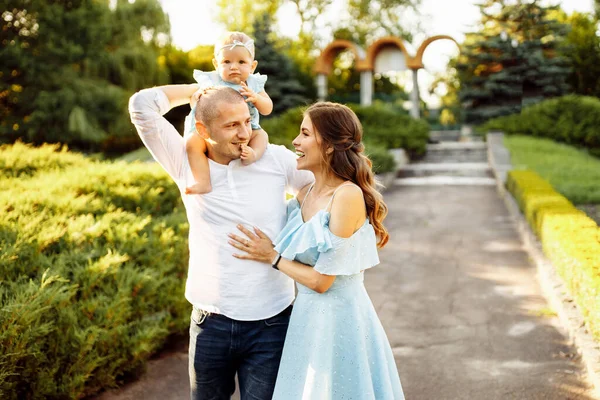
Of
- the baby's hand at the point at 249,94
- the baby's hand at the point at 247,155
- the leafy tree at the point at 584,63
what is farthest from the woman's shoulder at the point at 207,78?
the leafy tree at the point at 584,63

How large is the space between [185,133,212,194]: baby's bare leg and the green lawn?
9843 millimetres

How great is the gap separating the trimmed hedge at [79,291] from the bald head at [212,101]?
1458mm

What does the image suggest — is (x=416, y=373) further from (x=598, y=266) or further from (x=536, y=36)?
(x=536, y=36)

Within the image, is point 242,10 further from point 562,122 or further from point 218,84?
point 218,84

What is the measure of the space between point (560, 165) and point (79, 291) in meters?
13.5

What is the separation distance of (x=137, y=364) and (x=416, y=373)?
80.7 inches

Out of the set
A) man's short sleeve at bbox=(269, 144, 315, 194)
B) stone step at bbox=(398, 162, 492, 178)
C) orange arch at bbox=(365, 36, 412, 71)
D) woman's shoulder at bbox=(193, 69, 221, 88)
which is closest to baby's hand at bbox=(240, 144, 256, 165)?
man's short sleeve at bbox=(269, 144, 315, 194)

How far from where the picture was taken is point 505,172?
13719mm

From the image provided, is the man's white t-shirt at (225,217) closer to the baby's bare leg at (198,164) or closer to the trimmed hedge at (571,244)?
the baby's bare leg at (198,164)

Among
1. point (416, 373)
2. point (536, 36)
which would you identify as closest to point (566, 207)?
point (416, 373)

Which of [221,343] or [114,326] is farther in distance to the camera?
[114,326]

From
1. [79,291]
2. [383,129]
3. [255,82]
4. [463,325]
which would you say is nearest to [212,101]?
[255,82]

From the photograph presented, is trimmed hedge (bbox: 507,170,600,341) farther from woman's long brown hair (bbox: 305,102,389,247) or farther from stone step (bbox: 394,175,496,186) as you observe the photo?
stone step (bbox: 394,175,496,186)

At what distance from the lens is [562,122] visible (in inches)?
794
